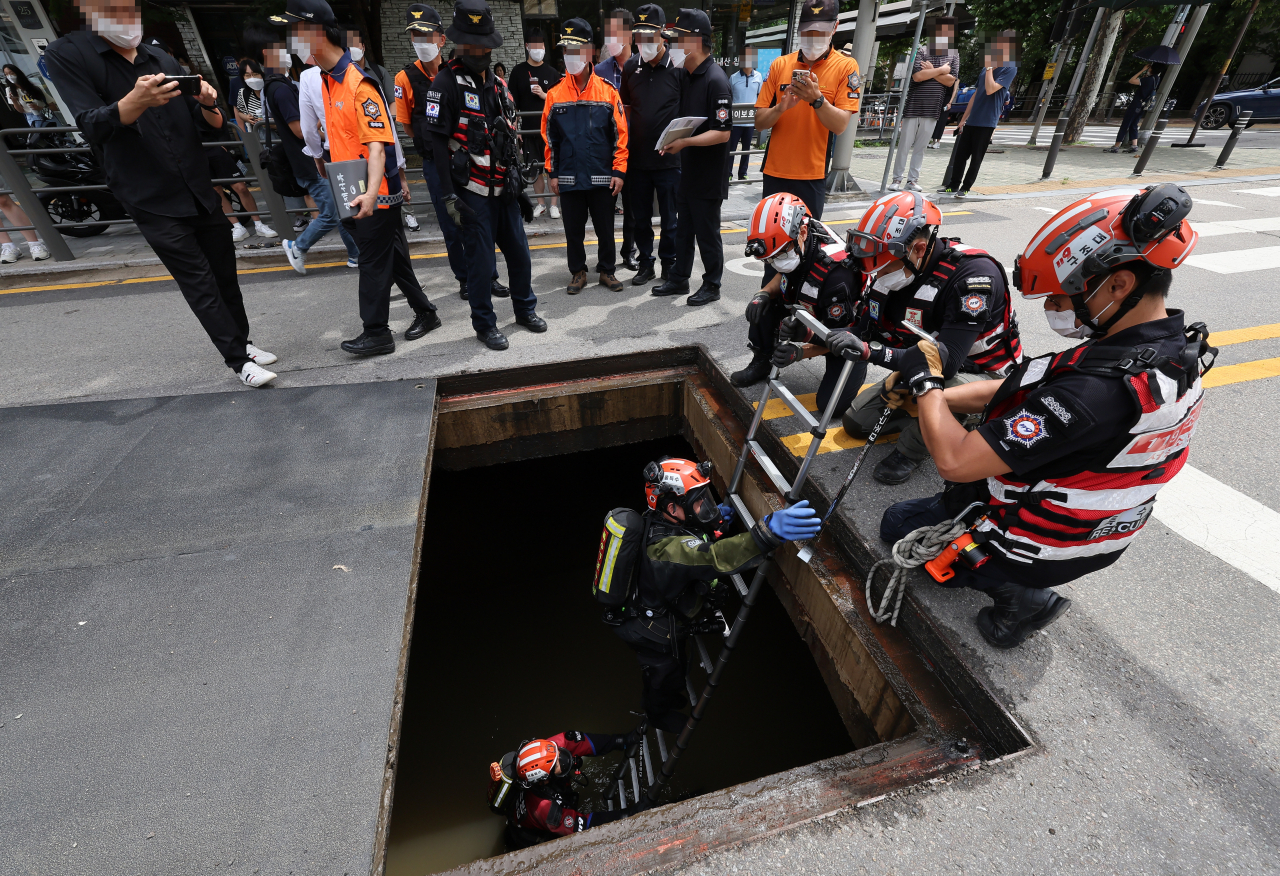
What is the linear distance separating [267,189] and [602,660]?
6503 mm

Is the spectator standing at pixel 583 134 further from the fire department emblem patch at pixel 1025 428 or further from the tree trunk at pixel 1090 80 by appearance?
the tree trunk at pixel 1090 80

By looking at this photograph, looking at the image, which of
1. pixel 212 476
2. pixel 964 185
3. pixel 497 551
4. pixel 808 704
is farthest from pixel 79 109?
pixel 964 185

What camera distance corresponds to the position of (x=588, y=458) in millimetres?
5875

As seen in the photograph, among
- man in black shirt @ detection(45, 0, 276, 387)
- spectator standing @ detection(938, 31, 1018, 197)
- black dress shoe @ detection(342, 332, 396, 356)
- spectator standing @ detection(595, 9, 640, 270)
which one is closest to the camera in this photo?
man in black shirt @ detection(45, 0, 276, 387)

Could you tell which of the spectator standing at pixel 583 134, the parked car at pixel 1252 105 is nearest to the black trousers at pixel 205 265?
the spectator standing at pixel 583 134

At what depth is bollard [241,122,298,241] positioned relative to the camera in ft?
20.4

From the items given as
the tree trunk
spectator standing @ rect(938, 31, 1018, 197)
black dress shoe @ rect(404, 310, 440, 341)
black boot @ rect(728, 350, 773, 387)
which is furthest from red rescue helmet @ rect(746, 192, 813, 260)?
the tree trunk

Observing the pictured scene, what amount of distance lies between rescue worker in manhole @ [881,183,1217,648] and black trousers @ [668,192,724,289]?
10.8 feet

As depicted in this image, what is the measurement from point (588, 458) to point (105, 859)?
14.6 feet

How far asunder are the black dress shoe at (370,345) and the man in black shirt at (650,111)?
2.74 metres

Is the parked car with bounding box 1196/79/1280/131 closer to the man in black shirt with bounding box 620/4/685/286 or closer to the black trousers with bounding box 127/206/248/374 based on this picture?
the man in black shirt with bounding box 620/4/685/286

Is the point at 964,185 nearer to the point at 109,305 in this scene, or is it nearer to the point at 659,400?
the point at 659,400

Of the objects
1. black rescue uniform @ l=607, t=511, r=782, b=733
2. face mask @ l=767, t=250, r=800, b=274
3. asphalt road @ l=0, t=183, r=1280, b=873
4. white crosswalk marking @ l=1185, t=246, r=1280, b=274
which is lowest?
black rescue uniform @ l=607, t=511, r=782, b=733

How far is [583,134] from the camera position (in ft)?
15.9
